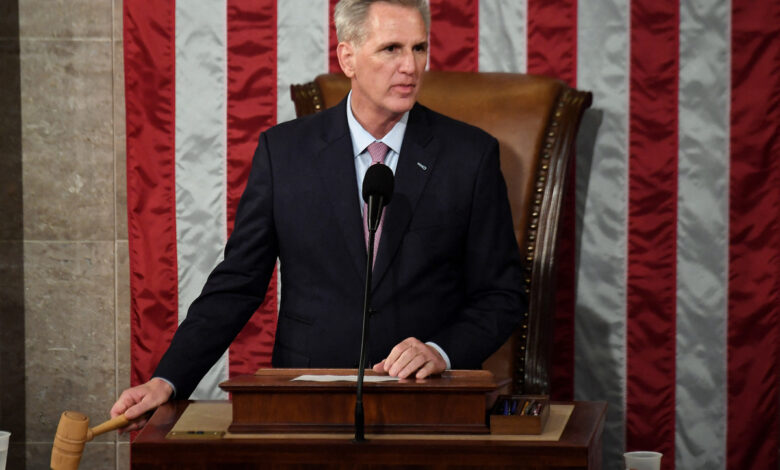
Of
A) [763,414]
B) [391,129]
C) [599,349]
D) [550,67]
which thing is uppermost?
[550,67]

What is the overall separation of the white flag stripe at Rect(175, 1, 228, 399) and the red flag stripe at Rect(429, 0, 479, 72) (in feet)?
2.18

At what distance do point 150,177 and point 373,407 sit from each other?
175 cm

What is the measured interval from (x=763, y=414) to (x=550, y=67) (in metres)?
1.24

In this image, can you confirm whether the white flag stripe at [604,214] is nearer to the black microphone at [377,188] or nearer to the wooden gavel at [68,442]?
the black microphone at [377,188]

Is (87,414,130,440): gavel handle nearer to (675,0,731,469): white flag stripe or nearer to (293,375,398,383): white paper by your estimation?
(293,375,398,383): white paper

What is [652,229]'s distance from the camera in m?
2.96

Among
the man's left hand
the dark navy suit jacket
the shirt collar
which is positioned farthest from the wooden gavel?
the shirt collar

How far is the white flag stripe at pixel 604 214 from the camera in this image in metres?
2.95

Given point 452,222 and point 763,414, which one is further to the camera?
point 763,414

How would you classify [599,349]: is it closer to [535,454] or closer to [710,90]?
[710,90]

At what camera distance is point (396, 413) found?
1497 mm

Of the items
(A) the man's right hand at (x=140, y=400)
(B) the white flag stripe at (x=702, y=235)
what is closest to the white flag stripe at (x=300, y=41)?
(B) the white flag stripe at (x=702, y=235)

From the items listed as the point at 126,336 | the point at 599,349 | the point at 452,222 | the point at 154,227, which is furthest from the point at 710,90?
the point at 126,336

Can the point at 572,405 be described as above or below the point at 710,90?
below
